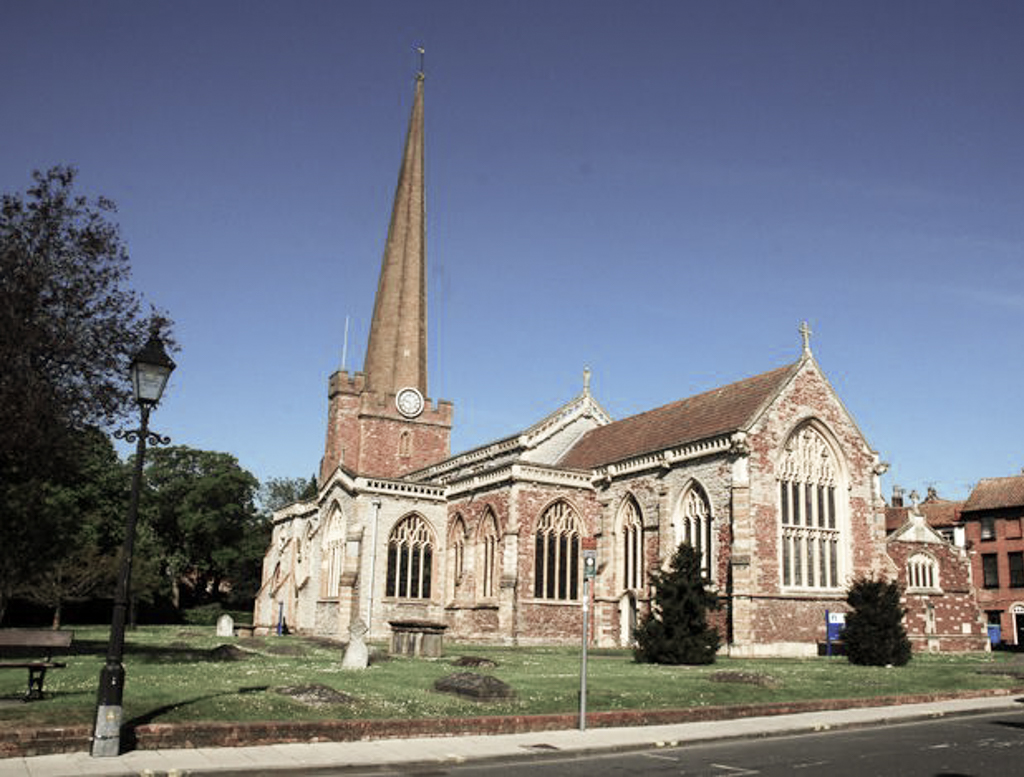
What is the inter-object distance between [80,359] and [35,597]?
33851mm

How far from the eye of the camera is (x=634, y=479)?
36.8 m

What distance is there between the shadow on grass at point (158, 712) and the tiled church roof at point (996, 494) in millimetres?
52369

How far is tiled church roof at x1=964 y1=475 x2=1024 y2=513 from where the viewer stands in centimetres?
5469

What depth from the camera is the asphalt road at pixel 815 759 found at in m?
11.2

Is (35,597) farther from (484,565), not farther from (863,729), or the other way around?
(863,729)

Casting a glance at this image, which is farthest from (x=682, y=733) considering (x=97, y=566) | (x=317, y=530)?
(x=97, y=566)

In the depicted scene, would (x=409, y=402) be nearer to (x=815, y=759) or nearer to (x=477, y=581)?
(x=477, y=581)

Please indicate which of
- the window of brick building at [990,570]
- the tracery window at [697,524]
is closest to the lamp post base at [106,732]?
the tracery window at [697,524]

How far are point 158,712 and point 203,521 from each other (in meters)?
52.9

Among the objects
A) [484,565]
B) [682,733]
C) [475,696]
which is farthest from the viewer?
[484,565]

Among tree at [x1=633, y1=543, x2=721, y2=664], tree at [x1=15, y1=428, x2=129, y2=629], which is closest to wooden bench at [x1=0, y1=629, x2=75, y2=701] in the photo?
tree at [x1=633, y1=543, x2=721, y2=664]

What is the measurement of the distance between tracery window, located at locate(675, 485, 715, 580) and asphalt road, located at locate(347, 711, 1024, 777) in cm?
1696

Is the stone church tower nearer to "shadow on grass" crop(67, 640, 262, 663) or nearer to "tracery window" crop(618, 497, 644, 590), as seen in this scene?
"tracery window" crop(618, 497, 644, 590)

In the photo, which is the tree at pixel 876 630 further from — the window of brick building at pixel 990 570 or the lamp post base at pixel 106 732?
the window of brick building at pixel 990 570
